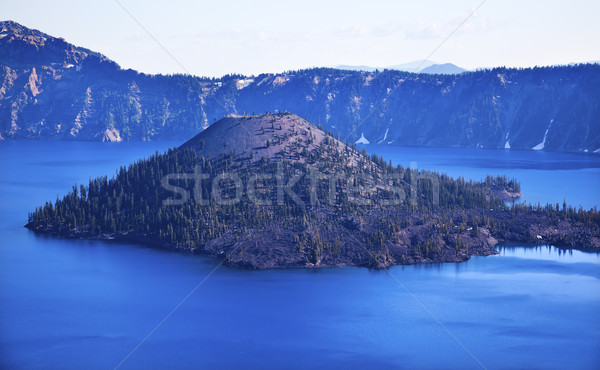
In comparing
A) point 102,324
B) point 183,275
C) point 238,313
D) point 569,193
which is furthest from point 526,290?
point 569,193

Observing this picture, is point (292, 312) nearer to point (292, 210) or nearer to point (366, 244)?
point (366, 244)

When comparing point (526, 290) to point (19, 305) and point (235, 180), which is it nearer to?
point (235, 180)
